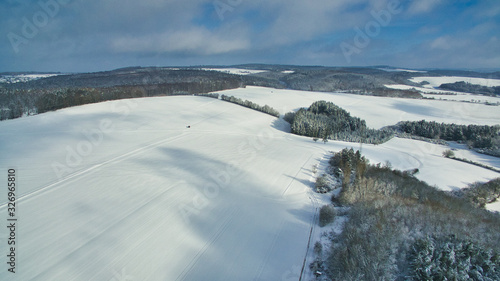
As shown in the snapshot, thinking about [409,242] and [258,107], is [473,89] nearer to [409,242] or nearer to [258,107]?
[258,107]

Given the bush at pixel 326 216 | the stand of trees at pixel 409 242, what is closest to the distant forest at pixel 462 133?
the stand of trees at pixel 409 242

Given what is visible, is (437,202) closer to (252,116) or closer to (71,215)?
(71,215)

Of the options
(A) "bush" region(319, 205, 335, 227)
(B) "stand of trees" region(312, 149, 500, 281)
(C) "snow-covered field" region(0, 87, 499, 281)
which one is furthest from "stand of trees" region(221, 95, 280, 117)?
(A) "bush" region(319, 205, 335, 227)

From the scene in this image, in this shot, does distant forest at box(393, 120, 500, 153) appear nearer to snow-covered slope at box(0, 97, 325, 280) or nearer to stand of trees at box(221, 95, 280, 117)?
stand of trees at box(221, 95, 280, 117)

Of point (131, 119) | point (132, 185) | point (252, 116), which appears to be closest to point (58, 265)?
point (132, 185)

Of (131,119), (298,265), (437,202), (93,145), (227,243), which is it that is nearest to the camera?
(298,265)

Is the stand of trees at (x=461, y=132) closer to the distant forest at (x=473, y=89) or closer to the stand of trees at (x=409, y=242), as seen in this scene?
the stand of trees at (x=409, y=242)

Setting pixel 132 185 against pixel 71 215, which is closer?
pixel 71 215
